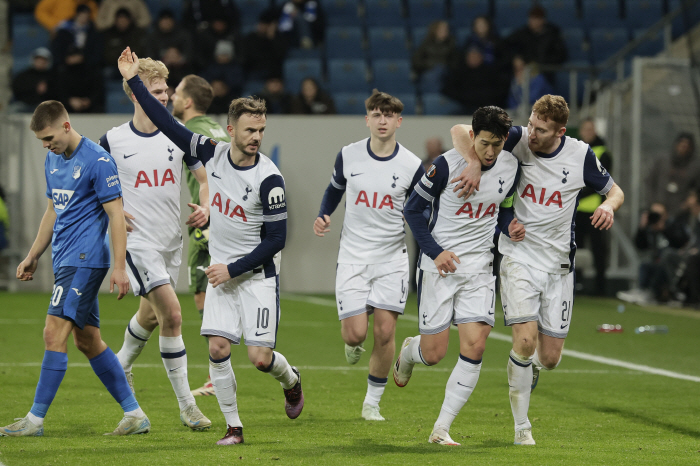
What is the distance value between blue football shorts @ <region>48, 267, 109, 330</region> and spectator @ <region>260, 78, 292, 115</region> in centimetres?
1122

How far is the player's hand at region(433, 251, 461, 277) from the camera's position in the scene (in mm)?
5539

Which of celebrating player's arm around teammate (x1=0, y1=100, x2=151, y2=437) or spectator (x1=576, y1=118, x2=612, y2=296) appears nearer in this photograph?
celebrating player's arm around teammate (x1=0, y1=100, x2=151, y2=437)

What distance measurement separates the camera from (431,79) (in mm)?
17781

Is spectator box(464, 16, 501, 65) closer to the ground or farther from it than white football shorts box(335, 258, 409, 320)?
farther from it

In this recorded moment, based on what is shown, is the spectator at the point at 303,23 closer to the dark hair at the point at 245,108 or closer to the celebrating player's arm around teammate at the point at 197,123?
the celebrating player's arm around teammate at the point at 197,123

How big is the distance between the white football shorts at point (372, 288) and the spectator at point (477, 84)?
10.3 m

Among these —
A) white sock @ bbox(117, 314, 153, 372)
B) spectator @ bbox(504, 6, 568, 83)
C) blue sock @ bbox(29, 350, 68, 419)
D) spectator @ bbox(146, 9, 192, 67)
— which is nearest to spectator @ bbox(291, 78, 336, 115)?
spectator @ bbox(146, 9, 192, 67)

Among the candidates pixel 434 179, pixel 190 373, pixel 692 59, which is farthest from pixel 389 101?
pixel 692 59

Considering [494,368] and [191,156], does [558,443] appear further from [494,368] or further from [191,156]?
[494,368]

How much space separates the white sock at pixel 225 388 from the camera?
546cm

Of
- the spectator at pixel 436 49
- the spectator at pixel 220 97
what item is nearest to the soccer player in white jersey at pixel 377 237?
the spectator at pixel 220 97

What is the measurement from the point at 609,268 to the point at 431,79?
4704mm

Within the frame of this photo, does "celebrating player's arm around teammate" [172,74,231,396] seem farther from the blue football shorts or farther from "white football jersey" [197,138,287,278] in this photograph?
the blue football shorts

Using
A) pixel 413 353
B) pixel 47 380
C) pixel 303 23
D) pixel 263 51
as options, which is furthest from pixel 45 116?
pixel 303 23
